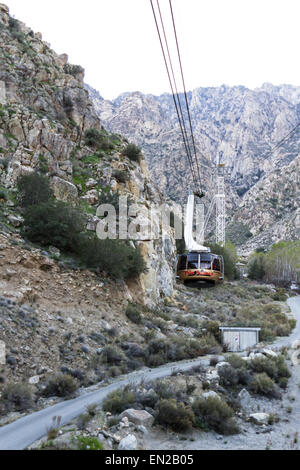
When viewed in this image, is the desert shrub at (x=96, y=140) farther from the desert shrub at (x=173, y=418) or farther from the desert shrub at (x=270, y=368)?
the desert shrub at (x=173, y=418)

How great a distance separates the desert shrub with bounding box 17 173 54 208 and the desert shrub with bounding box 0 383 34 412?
1369cm

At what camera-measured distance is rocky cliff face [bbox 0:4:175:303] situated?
27703 millimetres

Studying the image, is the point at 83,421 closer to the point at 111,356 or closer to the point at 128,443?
the point at 128,443

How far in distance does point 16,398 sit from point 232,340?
16.8 meters

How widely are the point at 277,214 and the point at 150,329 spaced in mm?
115543

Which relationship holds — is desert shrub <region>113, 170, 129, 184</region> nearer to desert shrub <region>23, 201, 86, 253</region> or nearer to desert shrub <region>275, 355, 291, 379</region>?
desert shrub <region>23, 201, 86, 253</region>

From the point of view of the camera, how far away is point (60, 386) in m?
13.2

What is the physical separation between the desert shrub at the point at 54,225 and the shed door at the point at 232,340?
1178 centimetres

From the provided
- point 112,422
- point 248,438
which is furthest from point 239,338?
point 112,422

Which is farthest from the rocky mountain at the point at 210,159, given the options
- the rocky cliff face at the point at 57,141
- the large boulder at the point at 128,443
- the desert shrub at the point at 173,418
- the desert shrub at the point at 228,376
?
the large boulder at the point at 128,443

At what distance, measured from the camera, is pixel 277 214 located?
128 m

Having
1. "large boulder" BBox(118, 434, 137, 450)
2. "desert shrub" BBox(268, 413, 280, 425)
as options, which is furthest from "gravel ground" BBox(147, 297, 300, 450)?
"large boulder" BBox(118, 434, 137, 450)
